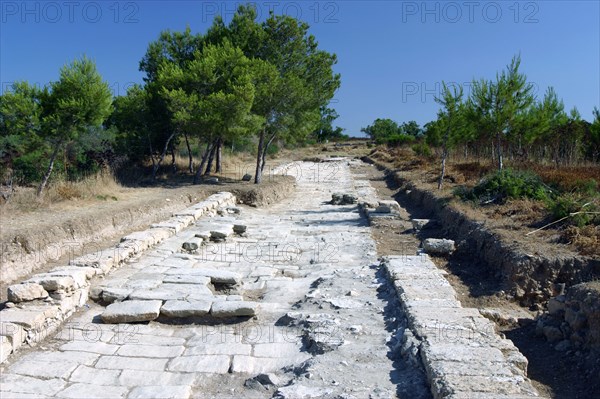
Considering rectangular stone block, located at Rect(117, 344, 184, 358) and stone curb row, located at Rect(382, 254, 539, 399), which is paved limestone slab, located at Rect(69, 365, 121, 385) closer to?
rectangular stone block, located at Rect(117, 344, 184, 358)

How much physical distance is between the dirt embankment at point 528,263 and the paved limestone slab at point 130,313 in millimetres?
4761

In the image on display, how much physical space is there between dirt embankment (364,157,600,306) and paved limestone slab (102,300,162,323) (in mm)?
4761

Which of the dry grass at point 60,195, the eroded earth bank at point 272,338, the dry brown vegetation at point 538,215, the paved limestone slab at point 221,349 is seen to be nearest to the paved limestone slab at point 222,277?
the eroded earth bank at point 272,338

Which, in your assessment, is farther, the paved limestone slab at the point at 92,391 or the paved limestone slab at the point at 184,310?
the paved limestone slab at the point at 184,310

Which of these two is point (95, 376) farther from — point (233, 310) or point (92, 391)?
point (233, 310)

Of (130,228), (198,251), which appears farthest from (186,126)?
(198,251)

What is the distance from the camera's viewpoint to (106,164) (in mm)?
19516

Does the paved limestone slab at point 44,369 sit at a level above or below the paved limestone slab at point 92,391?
above

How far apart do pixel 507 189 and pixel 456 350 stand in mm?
8688

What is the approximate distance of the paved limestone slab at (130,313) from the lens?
586 cm

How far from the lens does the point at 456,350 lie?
448 cm

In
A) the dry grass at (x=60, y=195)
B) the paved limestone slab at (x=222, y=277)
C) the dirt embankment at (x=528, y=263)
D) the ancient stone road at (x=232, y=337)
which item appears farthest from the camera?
the dry grass at (x=60, y=195)

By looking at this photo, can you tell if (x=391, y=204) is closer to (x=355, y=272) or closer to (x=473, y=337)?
(x=355, y=272)

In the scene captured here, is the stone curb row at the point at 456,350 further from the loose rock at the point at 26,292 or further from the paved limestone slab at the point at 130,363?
the loose rock at the point at 26,292
